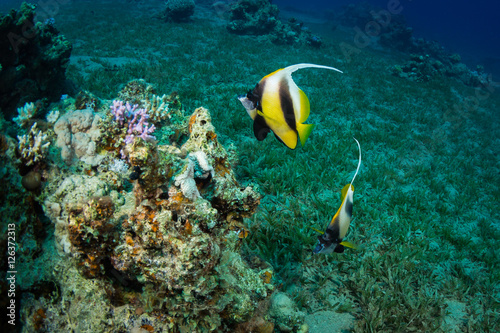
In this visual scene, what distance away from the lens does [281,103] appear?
1668mm

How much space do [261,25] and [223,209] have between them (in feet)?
64.9

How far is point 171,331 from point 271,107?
5.67 feet

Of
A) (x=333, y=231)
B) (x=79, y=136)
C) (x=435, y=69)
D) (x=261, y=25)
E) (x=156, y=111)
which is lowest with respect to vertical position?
(x=435, y=69)

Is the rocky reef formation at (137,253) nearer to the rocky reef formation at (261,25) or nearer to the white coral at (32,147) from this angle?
the white coral at (32,147)

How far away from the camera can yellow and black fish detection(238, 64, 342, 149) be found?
1655 millimetres

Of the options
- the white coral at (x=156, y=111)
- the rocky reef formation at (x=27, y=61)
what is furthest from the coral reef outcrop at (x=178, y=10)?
the white coral at (x=156, y=111)

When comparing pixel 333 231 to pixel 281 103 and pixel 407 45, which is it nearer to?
pixel 281 103

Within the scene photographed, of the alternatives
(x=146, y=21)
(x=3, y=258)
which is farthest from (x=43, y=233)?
(x=146, y=21)

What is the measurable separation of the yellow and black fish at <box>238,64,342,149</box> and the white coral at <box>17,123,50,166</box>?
1.77 metres

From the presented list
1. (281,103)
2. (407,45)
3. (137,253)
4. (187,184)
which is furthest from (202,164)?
(407,45)

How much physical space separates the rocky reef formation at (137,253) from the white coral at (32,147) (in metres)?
0.02

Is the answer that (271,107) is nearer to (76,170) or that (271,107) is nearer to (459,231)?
(76,170)

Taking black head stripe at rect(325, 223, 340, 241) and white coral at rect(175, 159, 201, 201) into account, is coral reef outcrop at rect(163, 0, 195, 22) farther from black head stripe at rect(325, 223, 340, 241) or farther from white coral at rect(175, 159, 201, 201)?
black head stripe at rect(325, 223, 340, 241)

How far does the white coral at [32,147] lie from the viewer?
209 cm
